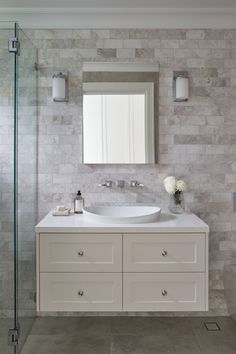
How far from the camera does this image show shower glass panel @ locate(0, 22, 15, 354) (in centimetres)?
211

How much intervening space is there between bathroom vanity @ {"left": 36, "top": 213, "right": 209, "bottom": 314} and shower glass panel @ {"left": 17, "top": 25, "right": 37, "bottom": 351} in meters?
0.18

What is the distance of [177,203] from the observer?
2871 mm

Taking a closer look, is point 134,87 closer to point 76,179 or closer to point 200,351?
point 76,179

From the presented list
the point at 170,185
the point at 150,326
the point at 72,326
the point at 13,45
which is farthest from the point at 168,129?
the point at 72,326

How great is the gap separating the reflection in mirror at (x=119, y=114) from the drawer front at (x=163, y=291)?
101cm

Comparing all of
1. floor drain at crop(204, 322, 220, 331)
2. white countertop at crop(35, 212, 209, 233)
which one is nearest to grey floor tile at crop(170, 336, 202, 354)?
floor drain at crop(204, 322, 220, 331)

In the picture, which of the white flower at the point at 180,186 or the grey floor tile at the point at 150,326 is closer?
the grey floor tile at the point at 150,326

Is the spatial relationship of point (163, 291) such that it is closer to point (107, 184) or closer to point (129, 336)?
point (129, 336)

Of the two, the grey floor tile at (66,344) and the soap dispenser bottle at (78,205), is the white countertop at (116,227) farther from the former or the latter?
the grey floor tile at (66,344)

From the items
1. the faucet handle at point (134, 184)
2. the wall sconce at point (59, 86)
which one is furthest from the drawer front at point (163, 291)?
the wall sconce at point (59, 86)

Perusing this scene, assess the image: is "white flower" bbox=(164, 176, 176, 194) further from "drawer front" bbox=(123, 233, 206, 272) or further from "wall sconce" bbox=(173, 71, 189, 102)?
"wall sconce" bbox=(173, 71, 189, 102)

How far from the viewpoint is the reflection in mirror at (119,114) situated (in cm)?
292

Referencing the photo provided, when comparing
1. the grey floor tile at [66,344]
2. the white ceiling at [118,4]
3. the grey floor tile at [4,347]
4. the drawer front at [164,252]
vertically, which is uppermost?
the white ceiling at [118,4]

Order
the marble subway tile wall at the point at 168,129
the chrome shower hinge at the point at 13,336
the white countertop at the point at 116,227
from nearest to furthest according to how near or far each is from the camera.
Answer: the chrome shower hinge at the point at 13,336
the white countertop at the point at 116,227
the marble subway tile wall at the point at 168,129
